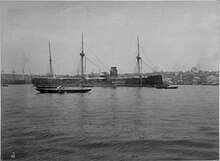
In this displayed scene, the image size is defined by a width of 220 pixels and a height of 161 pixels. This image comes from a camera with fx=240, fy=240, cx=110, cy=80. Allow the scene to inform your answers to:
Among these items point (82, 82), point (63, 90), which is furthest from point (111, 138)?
point (63, 90)

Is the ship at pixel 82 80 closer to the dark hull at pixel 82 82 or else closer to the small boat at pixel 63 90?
the dark hull at pixel 82 82

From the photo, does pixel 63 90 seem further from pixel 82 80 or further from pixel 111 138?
pixel 111 138

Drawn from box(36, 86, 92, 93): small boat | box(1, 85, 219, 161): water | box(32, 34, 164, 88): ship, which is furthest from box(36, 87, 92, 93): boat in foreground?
box(1, 85, 219, 161): water

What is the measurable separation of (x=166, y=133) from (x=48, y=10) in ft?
12.4

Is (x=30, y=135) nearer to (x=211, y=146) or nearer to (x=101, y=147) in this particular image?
(x=101, y=147)

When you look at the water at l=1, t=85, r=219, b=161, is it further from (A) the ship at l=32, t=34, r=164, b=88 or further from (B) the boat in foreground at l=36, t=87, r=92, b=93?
(B) the boat in foreground at l=36, t=87, r=92, b=93

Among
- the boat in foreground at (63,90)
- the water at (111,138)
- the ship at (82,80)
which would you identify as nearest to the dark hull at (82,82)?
the ship at (82,80)

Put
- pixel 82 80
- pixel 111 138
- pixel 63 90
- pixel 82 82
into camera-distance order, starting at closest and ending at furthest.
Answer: pixel 111 138
pixel 82 80
pixel 82 82
pixel 63 90

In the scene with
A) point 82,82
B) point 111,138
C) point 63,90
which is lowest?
point 111,138

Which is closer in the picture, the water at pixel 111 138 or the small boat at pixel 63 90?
the water at pixel 111 138

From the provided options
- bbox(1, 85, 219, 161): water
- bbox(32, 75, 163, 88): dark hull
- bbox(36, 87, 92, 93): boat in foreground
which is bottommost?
bbox(1, 85, 219, 161): water

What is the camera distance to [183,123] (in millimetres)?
6434

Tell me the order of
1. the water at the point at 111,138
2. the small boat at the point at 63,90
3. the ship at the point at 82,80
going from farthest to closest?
1. the small boat at the point at 63,90
2. the ship at the point at 82,80
3. the water at the point at 111,138

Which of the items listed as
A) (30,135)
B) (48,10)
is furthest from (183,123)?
(48,10)
